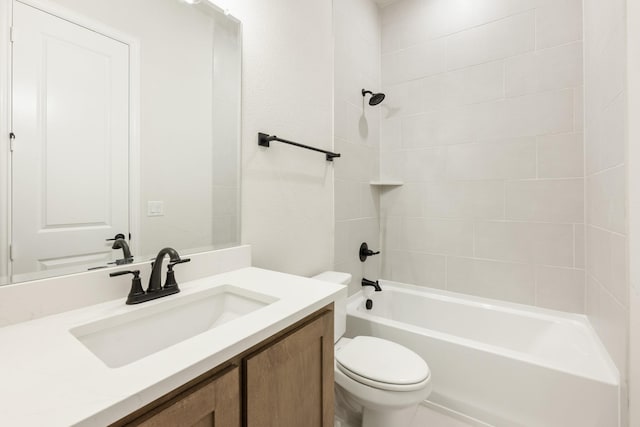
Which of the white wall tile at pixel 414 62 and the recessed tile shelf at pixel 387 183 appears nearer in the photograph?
the white wall tile at pixel 414 62

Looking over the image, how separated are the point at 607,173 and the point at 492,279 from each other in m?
0.96

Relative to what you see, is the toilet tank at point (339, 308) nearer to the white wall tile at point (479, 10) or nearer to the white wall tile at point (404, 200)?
the white wall tile at point (404, 200)

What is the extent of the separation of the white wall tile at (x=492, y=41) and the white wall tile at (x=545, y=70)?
80mm

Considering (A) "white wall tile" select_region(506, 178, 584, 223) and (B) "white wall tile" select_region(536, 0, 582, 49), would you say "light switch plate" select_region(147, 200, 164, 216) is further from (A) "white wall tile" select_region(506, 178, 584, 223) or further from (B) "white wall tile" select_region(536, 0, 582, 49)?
(B) "white wall tile" select_region(536, 0, 582, 49)

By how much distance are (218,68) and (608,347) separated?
2.16 meters

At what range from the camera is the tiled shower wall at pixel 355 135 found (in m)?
1.92

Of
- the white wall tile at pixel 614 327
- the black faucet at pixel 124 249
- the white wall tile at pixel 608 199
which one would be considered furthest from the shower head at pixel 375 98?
the black faucet at pixel 124 249

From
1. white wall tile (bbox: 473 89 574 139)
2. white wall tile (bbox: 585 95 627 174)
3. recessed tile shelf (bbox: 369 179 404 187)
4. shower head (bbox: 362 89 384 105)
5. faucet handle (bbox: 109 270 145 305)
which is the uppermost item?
shower head (bbox: 362 89 384 105)

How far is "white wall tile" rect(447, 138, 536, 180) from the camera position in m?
1.86

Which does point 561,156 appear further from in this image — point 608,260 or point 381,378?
point 381,378

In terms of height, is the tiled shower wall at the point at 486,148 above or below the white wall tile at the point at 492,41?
below

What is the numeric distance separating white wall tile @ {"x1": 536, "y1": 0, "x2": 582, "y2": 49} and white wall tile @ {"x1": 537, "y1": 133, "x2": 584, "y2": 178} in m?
0.58

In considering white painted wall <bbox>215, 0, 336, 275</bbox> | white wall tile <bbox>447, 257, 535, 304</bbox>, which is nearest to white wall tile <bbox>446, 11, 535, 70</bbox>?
white painted wall <bbox>215, 0, 336, 275</bbox>

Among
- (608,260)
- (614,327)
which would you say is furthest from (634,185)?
(614,327)
